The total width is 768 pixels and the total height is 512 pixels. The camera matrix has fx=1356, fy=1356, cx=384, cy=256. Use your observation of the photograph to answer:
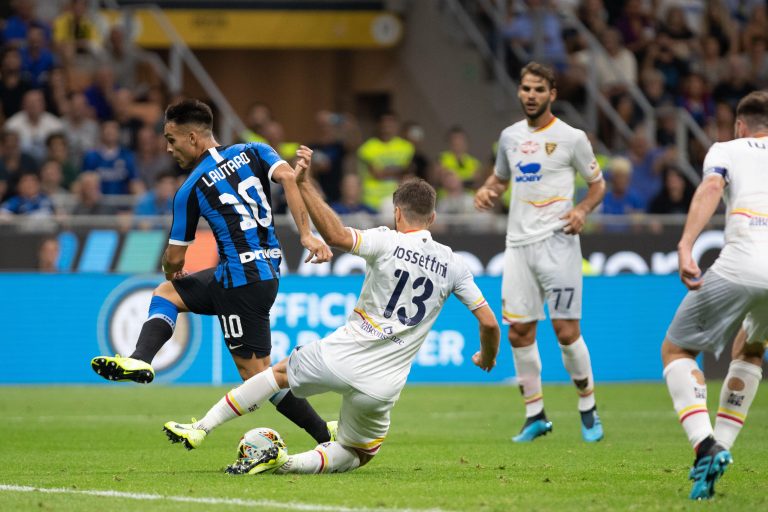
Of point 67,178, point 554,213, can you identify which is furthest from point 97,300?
point 554,213

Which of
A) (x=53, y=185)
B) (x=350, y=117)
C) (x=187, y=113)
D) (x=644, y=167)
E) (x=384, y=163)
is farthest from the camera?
(x=350, y=117)

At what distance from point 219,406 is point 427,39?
55.3 ft

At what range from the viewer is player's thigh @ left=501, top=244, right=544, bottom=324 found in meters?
10.5

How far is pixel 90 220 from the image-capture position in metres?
15.8

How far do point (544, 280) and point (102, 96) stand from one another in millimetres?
10543

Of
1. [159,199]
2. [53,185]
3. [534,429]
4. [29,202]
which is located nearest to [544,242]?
[534,429]

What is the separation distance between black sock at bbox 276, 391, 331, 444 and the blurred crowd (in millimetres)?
8710

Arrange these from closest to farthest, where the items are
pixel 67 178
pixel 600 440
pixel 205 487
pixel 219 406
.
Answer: pixel 205 487, pixel 219 406, pixel 600 440, pixel 67 178

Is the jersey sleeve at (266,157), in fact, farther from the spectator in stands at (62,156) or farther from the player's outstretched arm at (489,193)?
the spectator in stands at (62,156)

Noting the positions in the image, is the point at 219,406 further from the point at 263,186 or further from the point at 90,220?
the point at 90,220

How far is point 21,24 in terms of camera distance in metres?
20.0

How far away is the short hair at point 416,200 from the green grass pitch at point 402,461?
1.49 metres

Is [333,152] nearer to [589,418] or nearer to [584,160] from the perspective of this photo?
[584,160]

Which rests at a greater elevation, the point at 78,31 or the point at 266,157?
the point at 266,157
